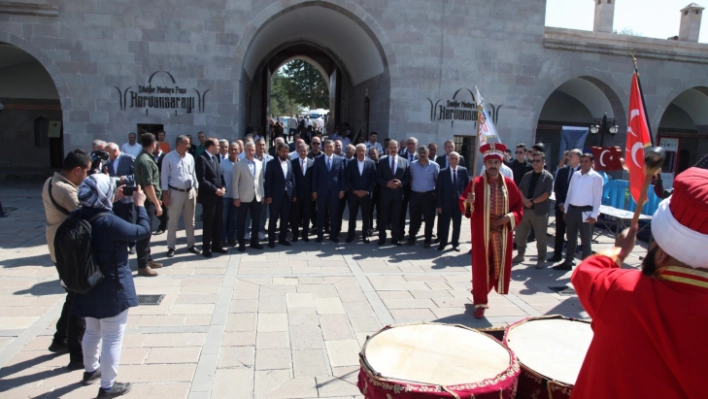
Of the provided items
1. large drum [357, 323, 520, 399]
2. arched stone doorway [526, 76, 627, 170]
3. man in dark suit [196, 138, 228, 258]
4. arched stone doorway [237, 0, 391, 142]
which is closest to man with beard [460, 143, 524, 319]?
large drum [357, 323, 520, 399]

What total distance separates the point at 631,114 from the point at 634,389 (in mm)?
2926

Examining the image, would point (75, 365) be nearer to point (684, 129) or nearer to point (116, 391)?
point (116, 391)

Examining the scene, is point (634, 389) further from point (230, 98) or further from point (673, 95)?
point (673, 95)

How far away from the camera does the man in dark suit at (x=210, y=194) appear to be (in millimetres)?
7578

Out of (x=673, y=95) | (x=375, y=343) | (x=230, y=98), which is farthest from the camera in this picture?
(x=673, y=95)

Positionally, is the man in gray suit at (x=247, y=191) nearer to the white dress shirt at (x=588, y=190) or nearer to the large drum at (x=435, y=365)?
the white dress shirt at (x=588, y=190)

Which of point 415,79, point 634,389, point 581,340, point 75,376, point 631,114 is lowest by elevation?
point 75,376

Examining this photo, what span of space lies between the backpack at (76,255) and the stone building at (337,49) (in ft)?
33.9

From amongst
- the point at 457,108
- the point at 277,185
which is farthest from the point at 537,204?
the point at 457,108

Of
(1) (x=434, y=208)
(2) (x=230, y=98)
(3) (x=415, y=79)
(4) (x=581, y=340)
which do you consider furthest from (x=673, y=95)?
(4) (x=581, y=340)

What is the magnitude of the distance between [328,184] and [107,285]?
224 inches

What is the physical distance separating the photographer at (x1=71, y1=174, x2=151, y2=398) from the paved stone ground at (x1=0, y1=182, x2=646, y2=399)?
37 cm

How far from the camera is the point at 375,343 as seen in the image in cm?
298

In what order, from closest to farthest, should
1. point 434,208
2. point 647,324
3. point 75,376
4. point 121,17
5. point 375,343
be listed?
point 647,324
point 375,343
point 75,376
point 434,208
point 121,17
